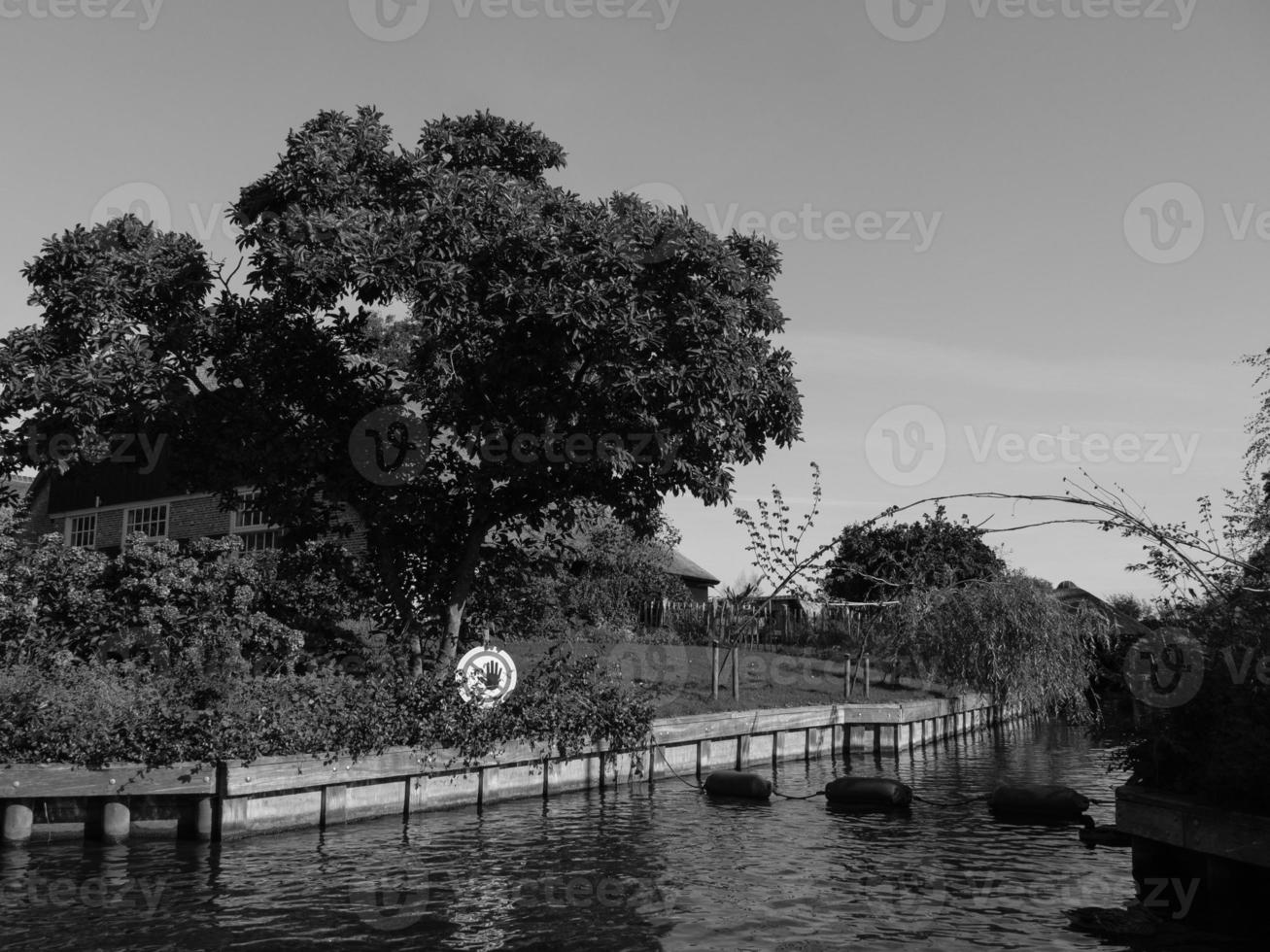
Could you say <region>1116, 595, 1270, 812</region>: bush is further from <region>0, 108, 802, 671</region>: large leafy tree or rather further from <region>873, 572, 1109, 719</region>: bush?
<region>873, 572, 1109, 719</region>: bush

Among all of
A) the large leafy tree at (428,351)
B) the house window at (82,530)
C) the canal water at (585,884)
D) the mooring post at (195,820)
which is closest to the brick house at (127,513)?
the house window at (82,530)

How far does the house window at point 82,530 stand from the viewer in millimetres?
42191

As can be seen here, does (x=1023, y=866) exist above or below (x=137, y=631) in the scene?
below

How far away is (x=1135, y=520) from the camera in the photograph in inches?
373

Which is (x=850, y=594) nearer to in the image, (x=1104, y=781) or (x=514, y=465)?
(x=1104, y=781)

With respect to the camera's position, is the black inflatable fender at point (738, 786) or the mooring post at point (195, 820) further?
the black inflatable fender at point (738, 786)

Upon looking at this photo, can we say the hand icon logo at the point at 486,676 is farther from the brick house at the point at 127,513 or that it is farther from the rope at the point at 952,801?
the brick house at the point at 127,513

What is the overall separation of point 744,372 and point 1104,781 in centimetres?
1213

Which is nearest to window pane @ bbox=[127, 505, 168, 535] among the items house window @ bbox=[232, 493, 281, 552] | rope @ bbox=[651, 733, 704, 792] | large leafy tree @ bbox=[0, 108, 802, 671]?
house window @ bbox=[232, 493, 281, 552]

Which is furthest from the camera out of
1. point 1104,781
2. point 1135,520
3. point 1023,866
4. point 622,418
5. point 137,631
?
point 1104,781

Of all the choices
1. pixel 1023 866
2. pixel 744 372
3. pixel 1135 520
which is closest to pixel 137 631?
pixel 744 372

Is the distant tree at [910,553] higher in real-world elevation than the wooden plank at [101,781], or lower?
higher

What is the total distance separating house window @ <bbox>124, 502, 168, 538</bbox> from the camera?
3866cm

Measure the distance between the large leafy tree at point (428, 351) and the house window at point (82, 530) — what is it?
2448 cm
